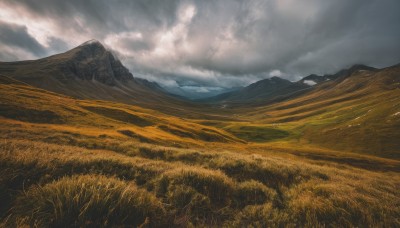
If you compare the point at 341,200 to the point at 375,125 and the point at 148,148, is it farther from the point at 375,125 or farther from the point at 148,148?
the point at 375,125

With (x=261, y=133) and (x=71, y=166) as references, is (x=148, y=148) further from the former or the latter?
(x=261, y=133)

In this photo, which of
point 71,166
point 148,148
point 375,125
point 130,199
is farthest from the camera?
point 375,125

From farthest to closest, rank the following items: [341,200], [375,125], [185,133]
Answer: [375,125], [185,133], [341,200]

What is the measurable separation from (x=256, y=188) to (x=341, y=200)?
2932mm

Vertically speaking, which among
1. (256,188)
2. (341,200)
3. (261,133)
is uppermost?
(341,200)

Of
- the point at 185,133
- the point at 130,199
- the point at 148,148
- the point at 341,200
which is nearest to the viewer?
the point at 130,199

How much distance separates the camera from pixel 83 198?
188 inches

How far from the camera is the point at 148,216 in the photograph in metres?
5.05

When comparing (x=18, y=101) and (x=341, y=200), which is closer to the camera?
(x=341, y=200)

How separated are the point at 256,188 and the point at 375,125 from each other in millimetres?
147972

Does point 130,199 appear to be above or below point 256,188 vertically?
above

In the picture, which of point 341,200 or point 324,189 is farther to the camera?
point 324,189

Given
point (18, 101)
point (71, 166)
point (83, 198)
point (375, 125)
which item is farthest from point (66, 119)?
point (375, 125)

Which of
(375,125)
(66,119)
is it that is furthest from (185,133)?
(375,125)
